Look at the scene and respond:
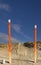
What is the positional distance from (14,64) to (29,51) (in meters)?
9.55

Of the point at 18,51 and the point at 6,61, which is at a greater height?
the point at 18,51

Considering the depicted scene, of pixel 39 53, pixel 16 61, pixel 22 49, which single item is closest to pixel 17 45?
pixel 22 49

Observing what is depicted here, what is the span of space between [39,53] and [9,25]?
978cm

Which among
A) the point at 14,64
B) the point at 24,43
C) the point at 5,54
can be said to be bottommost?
the point at 14,64

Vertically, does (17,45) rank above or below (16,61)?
above

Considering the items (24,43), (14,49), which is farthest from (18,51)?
(24,43)

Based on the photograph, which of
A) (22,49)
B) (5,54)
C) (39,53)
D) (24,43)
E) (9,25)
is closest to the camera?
(9,25)

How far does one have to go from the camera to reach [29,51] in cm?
3291

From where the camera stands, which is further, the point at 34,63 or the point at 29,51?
the point at 29,51

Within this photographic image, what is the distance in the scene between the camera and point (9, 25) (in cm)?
2300

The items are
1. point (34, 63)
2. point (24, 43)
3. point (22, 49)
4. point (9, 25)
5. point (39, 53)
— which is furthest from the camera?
point (24, 43)

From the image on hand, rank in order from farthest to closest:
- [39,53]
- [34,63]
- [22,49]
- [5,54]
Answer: [22,49] → [39,53] → [5,54] → [34,63]

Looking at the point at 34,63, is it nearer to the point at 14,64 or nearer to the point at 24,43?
the point at 14,64

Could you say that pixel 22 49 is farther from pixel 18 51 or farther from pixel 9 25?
pixel 9 25
